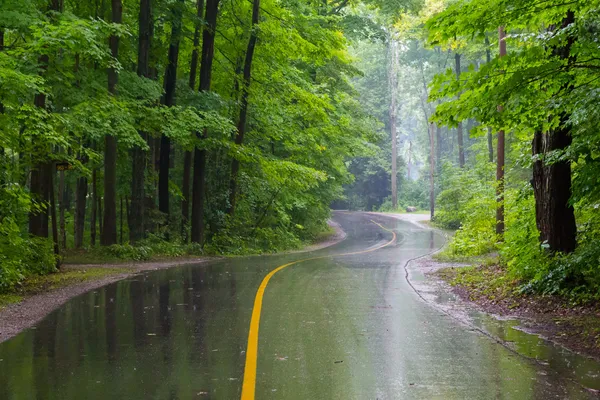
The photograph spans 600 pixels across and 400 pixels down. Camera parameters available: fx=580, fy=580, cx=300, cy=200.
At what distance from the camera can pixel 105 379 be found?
5.96 m

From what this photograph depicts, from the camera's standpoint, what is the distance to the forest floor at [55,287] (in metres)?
9.42

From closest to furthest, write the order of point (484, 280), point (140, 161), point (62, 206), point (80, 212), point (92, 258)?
point (484, 280)
point (92, 258)
point (140, 161)
point (62, 206)
point (80, 212)

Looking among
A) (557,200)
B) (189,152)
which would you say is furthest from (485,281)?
(189,152)

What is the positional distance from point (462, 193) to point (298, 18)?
18.5 m

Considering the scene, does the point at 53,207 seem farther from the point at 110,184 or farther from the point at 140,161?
the point at 140,161

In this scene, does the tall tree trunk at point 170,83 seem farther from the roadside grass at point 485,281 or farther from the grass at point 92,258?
the roadside grass at point 485,281

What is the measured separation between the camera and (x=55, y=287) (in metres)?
13.1

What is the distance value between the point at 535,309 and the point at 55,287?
1007 centimetres

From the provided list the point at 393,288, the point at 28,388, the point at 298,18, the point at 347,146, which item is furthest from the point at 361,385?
the point at 347,146

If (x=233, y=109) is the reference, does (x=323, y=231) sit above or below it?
below

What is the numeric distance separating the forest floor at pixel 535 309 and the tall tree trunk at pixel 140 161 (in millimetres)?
11554

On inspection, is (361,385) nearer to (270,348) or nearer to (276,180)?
(270,348)

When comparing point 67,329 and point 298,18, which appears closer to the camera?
point 67,329

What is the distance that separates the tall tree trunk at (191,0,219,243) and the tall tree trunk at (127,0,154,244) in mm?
2439
